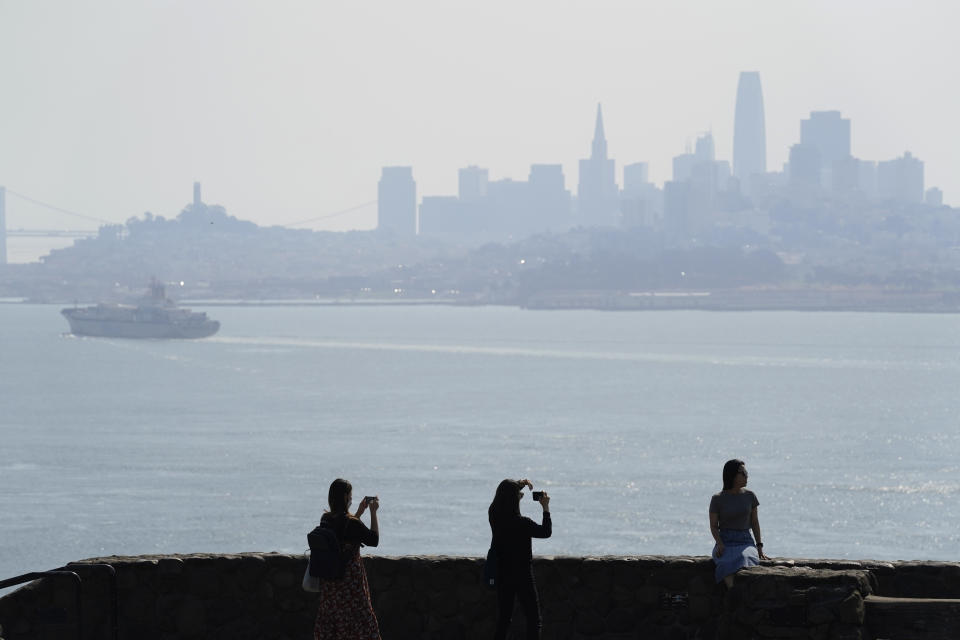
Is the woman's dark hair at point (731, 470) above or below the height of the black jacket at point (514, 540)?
above

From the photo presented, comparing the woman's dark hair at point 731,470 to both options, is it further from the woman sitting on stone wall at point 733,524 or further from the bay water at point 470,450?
the bay water at point 470,450

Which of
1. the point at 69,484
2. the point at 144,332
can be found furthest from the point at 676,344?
the point at 69,484

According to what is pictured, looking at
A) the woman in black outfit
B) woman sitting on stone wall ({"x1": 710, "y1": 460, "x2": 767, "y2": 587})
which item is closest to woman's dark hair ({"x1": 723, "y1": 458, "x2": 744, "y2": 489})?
woman sitting on stone wall ({"x1": 710, "y1": 460, "x2": 767, "y2": 587})

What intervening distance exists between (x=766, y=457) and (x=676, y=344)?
329 ft

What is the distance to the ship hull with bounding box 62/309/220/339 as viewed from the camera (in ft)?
598

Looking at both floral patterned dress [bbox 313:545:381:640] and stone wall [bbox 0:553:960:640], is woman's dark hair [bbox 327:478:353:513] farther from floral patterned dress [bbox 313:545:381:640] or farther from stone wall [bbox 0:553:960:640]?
stone wall [bbox 0:553:960:640]

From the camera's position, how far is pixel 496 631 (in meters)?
8.96

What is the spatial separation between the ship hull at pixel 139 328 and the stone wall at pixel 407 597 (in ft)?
571

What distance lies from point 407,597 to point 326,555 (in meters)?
1.83

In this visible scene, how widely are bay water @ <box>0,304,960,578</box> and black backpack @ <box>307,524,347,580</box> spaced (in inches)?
1353

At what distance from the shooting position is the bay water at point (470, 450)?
46969mm

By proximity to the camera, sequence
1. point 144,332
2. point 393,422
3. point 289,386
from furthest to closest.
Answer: point 144,332 → point 289,386 → point 393,422

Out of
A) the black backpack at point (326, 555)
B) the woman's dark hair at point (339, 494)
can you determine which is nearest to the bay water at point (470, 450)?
the black backpack at point (326, 555)

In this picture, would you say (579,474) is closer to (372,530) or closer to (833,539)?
(833,539)
